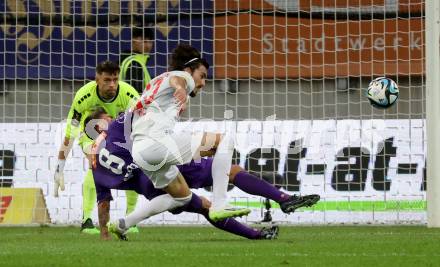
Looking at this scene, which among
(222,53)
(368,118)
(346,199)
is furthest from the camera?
(222,53)

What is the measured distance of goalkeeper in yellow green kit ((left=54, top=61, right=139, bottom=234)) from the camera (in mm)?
11984

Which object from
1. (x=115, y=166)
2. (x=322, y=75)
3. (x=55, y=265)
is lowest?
(x=55, y=265)

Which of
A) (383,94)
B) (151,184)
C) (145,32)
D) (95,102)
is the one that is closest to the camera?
(151,184)

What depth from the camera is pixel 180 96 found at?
31.3 feet

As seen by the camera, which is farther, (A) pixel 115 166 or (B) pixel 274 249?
(A) pixel 115 166

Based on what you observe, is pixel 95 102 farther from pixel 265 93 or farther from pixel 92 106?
pixel 265 93

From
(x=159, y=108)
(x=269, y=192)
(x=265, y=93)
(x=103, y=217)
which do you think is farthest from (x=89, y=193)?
(x=265, y=93)

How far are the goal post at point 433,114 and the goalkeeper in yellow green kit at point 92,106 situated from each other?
311 centimetres

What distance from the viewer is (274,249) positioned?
8.52 metres

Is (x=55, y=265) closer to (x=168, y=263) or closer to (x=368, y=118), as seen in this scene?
(x=168, y=263)

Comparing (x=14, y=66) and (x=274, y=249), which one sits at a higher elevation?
(x=14, y=66)

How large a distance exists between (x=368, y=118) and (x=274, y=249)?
22.5 ft

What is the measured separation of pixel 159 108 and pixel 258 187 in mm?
1045

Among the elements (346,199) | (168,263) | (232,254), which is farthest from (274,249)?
(346,199)
